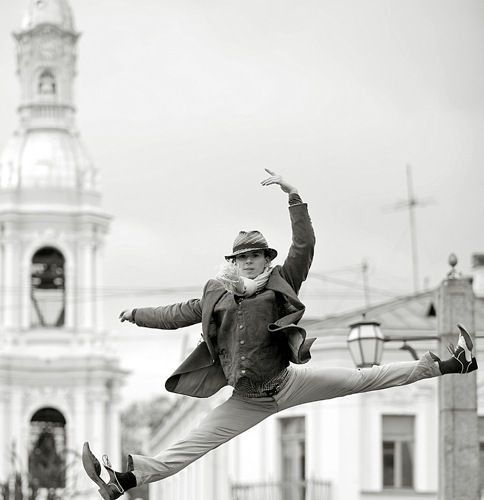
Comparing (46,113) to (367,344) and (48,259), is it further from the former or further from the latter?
(367,344)

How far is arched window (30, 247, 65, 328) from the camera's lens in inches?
3452

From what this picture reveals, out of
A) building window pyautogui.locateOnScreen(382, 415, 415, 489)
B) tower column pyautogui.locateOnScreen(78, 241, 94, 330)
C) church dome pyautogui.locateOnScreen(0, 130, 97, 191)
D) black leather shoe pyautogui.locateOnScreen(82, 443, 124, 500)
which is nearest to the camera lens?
black leather shoe pyautogui.locateOnScreen(82, 443, 124, 500)

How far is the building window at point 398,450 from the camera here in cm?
4769

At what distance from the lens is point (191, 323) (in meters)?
12.4

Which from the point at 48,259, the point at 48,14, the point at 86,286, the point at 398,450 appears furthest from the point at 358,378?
the point at 48,259

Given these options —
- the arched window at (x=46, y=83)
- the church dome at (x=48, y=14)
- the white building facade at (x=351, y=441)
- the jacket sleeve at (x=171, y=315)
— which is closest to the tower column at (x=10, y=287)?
the arched window at (x=46, y=83)

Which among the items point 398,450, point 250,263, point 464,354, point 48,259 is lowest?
point 464,354

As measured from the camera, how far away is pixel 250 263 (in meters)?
12.2

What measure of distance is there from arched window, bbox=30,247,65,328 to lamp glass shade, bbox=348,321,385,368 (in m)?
67.0

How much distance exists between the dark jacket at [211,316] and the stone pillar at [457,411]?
725 centimetres

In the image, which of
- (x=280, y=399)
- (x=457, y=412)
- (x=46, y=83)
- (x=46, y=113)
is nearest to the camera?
(x=280, y=399)

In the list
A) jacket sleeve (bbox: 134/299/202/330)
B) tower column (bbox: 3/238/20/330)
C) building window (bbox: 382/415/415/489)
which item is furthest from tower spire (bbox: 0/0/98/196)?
jacket sleeve (bbox: 134/299/202/330)

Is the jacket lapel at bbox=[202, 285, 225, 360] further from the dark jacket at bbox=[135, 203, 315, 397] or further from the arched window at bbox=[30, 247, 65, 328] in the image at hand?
the arched window at bbox=[30, 247, 65, 328]

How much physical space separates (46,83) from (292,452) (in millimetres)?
41278
